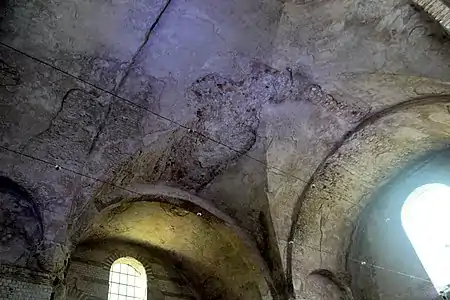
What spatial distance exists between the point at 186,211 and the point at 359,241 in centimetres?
356

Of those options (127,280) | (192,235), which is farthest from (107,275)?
(192,235)

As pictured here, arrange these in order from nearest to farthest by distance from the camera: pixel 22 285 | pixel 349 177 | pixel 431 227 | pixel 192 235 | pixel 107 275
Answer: pixel 22 285 → pixel 431 227 → pixel 349 177 → pixel 107 275 → pixel 192 235

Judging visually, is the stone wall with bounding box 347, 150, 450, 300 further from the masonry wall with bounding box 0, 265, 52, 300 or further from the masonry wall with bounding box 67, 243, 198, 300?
the masonry wall with bounding box 0, 265, 52, 300

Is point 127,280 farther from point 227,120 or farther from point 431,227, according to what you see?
point 431,227

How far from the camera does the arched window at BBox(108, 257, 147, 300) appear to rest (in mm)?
9875

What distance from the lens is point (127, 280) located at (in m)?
10.2

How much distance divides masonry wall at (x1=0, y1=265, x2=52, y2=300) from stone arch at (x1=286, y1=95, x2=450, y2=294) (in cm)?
434

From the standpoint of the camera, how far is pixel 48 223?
731cm

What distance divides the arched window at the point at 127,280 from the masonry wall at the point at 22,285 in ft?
10.2

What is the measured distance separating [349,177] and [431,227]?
5.86ft

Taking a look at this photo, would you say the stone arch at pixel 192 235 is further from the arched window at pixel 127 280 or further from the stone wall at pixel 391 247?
the stone wall at pixel 391 247

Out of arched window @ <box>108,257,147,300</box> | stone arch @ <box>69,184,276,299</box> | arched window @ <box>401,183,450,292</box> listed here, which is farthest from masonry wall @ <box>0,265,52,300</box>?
arched window @ <box>401,183,450,292</box>

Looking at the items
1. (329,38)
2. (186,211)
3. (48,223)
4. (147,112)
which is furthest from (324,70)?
(48,223)

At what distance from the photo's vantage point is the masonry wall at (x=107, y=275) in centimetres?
948
